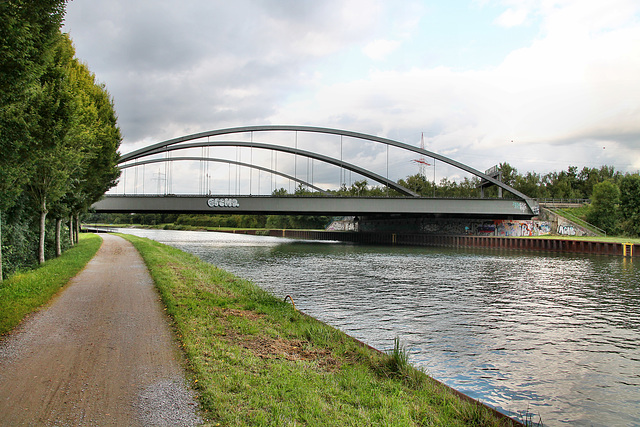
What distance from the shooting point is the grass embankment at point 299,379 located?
5027 millimetres

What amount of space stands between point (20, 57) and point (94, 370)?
5.47 m

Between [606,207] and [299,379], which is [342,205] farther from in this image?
[299,379]

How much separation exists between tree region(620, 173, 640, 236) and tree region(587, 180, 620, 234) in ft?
6.75

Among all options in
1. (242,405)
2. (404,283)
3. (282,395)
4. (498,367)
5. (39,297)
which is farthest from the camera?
(404,283)

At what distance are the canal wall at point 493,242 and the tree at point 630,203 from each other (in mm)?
14575

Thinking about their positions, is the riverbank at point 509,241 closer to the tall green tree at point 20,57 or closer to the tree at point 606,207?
the tree at point 606,207

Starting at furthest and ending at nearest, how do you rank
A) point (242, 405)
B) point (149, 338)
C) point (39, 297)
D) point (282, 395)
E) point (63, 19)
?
1. point (39, 297)
2. point (63, 19)
3. point (149, 338)
4. point (282, 395)
5. point (242, 405)

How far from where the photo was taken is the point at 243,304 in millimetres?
11828

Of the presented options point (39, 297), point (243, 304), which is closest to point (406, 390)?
point (243, 304)

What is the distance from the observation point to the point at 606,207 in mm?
60312

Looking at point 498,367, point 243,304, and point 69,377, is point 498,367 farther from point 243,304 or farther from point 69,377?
point 69,377

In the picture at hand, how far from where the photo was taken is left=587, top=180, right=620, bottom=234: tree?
195 feet

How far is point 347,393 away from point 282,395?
90 centimetres

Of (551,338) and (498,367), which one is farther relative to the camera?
(551,338)
